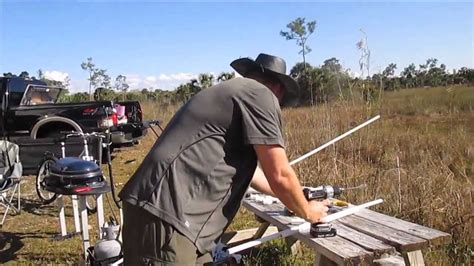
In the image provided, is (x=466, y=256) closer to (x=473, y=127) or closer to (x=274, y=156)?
(x=274, y=156)

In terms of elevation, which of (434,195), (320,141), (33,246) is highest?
(320,141)

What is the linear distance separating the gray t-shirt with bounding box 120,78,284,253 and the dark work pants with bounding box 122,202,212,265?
0.11 feet

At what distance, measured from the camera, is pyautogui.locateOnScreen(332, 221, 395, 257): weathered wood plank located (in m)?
2.25

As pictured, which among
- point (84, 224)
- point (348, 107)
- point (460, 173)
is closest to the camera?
point (84, 224)

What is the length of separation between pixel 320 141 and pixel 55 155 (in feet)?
11.1

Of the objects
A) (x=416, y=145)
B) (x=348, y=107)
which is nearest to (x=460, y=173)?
(x=348, y=107)

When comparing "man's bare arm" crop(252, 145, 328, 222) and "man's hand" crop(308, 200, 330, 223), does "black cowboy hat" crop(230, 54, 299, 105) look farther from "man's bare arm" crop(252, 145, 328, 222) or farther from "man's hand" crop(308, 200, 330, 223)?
"man's hand" crop(308, 200, 330, 223)

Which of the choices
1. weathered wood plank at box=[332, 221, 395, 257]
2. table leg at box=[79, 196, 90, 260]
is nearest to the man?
weathered wood plank at box=[332, 221, 395, 257]

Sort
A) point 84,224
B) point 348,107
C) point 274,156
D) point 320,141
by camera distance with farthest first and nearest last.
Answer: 1. point 320,141
2. point 348,107
3. point 84,224
4. point 274,156

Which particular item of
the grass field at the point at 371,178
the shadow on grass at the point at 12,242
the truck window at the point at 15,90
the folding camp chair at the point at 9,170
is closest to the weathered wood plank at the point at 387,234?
the grass field at the point at 371,178

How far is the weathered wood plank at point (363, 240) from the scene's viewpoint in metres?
2.25

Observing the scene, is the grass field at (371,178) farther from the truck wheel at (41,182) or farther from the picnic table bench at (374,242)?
the picnic table bench at (374,242)

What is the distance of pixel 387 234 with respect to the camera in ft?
8.11

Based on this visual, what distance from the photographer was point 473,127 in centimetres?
714
